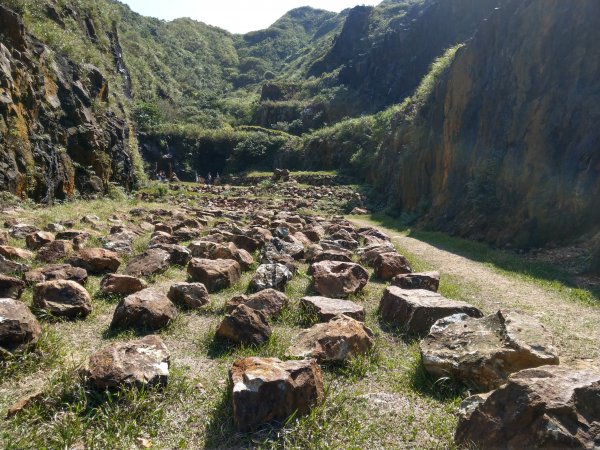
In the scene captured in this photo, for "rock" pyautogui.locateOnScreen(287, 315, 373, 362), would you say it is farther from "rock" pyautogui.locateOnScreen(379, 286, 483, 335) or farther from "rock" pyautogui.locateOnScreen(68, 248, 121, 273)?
"rock" pyautogui.locateOnScreen(68, 248, 121, 273)

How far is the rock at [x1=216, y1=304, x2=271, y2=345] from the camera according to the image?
15.7ft

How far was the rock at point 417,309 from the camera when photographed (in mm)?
5434

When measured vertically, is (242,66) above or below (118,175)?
above

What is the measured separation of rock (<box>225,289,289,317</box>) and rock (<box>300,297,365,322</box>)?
0.30 m

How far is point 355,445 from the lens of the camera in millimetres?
3221

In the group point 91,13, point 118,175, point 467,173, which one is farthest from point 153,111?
point 467,173

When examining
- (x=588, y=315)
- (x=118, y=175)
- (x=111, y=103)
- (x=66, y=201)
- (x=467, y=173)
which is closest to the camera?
(x=588, y=315)

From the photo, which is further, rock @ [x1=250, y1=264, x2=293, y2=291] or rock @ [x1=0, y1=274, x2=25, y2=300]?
rock @ [x1=250, y1=264, x2=293, y2=291]

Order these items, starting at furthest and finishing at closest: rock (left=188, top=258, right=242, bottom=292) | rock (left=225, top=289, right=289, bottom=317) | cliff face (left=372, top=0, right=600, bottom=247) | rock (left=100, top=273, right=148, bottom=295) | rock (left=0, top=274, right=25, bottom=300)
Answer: cliff face (left=372, top=0, right=600, bottom=247) < rock (left=188, top=258, right=242, bottom=292) < rock (left=100, top=273, right=148, bottom=295) < rock (left=225, top=289, right=289, bottom=317) < rock (left=0, top=274, right=25, bottom=300)

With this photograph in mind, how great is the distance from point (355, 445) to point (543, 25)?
1612 cm

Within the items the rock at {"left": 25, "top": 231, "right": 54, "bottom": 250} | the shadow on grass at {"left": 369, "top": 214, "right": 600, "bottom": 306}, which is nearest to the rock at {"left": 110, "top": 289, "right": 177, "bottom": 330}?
the rock at {"left": 25, "top": 231, "right": 54, "bottom": 250}

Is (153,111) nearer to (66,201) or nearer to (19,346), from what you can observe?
(66,201)

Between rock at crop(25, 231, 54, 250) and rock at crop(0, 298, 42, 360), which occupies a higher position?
rock at crop(0, 298, 42, 360)

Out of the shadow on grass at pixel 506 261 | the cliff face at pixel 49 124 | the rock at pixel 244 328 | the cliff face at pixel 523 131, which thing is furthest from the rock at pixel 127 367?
the cliff face at pixel 523 131
